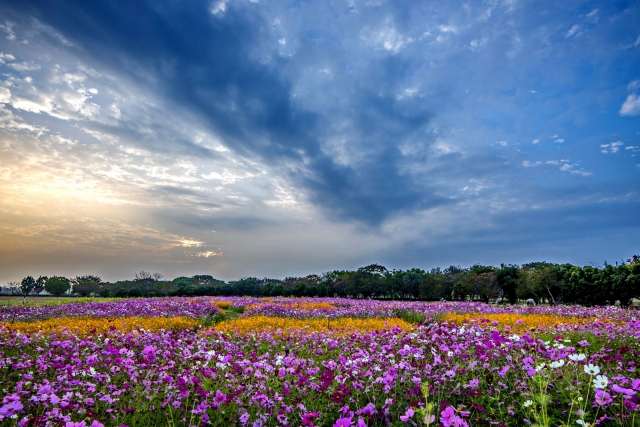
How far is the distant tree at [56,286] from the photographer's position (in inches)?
2013

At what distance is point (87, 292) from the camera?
49031 millimetres

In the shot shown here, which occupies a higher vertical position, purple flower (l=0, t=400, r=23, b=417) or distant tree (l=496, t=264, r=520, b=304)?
distant tree (l=496, t=264, r=520, b=304)

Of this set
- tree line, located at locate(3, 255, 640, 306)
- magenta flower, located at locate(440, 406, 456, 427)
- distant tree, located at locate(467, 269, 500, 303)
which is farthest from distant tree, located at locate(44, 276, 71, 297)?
magenta flower, located at locate(440, 406, 456, 427)

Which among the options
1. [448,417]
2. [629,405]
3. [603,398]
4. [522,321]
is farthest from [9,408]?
[522,321]

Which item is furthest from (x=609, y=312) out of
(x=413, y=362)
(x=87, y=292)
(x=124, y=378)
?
(x=87, y=292)

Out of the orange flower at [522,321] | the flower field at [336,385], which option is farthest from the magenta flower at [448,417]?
the orange flower at [522,321]

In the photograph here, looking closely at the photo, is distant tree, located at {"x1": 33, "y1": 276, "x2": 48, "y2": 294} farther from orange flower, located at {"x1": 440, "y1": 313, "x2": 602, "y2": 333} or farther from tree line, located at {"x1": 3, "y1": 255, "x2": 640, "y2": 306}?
orange flower, located at {"x1": 440, "y1": 313, "x2": 602, "y2": 333}

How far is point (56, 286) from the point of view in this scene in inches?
2023

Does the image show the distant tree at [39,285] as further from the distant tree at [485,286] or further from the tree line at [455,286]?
the distant tree at [485,286]

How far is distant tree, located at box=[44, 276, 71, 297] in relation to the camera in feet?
168

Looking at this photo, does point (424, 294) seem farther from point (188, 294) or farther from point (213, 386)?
point (213, 386)

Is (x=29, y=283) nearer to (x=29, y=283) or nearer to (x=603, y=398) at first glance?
(x=29, y=283)

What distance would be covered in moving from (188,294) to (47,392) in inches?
1619

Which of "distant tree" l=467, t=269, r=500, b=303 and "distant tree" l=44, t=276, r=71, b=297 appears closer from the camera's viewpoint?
"distant tree" l=467, t=269, r=500, b=303
